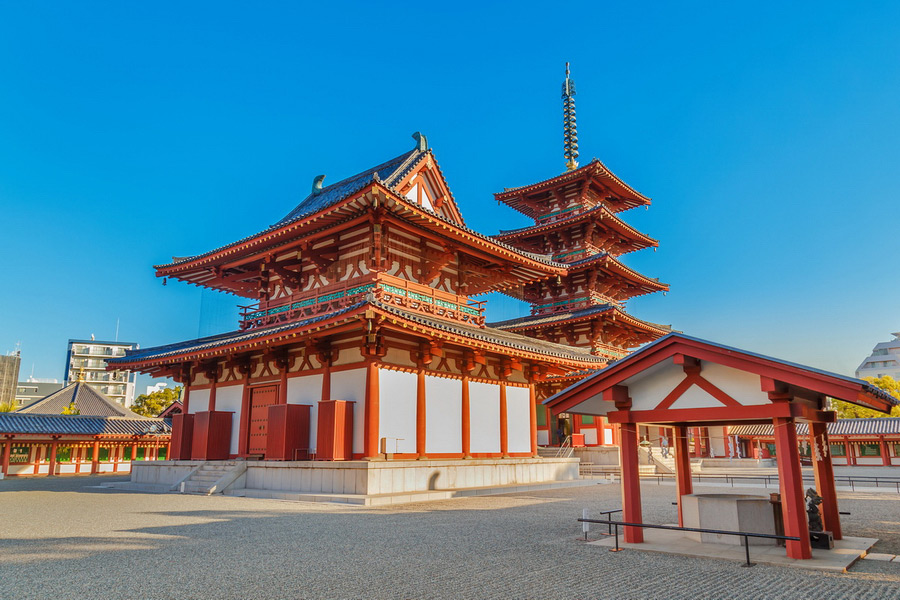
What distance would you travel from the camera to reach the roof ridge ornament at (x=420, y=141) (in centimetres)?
2623

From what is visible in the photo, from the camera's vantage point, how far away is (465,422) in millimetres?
22797

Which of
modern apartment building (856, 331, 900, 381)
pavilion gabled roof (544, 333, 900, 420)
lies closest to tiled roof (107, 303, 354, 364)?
pavilion gabled roof (544, 333, 900, 420)

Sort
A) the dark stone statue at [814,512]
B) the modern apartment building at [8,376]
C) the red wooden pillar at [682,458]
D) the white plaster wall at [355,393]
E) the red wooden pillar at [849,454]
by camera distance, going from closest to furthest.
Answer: the dark stone statue at [814,512] → the red wooden pillar at [682,458] → the white plaster wall at [355,393] → the red wooden pillar at [849,454] → the modern apartment building at [8,376]

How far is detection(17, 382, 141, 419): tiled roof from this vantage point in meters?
49.6

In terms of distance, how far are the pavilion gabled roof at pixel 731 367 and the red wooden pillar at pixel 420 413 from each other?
9801 mm

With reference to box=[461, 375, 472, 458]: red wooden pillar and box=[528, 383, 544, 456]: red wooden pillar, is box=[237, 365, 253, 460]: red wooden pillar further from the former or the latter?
box=[528, 383, 544, 456]: red wooden pillar

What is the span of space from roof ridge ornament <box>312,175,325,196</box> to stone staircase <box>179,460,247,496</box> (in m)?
13.9

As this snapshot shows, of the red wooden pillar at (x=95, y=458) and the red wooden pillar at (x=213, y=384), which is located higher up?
the red wooden pillar at (x=213, y=384)

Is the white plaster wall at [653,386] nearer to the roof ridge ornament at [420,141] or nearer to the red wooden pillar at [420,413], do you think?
the red wooden pillar at [420,413]

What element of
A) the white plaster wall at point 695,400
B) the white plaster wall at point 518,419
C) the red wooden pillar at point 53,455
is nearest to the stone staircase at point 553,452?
the white plaster wall at point 518,419

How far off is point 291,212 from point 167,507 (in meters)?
16.0

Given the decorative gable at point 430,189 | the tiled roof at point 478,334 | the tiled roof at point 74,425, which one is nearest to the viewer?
the tiled roof at point 478,334

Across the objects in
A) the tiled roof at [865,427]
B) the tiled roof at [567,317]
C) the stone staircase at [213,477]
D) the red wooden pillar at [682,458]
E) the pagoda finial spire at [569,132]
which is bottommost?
the stone staircase at [213,477]

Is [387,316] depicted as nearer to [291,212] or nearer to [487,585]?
[487,585]
